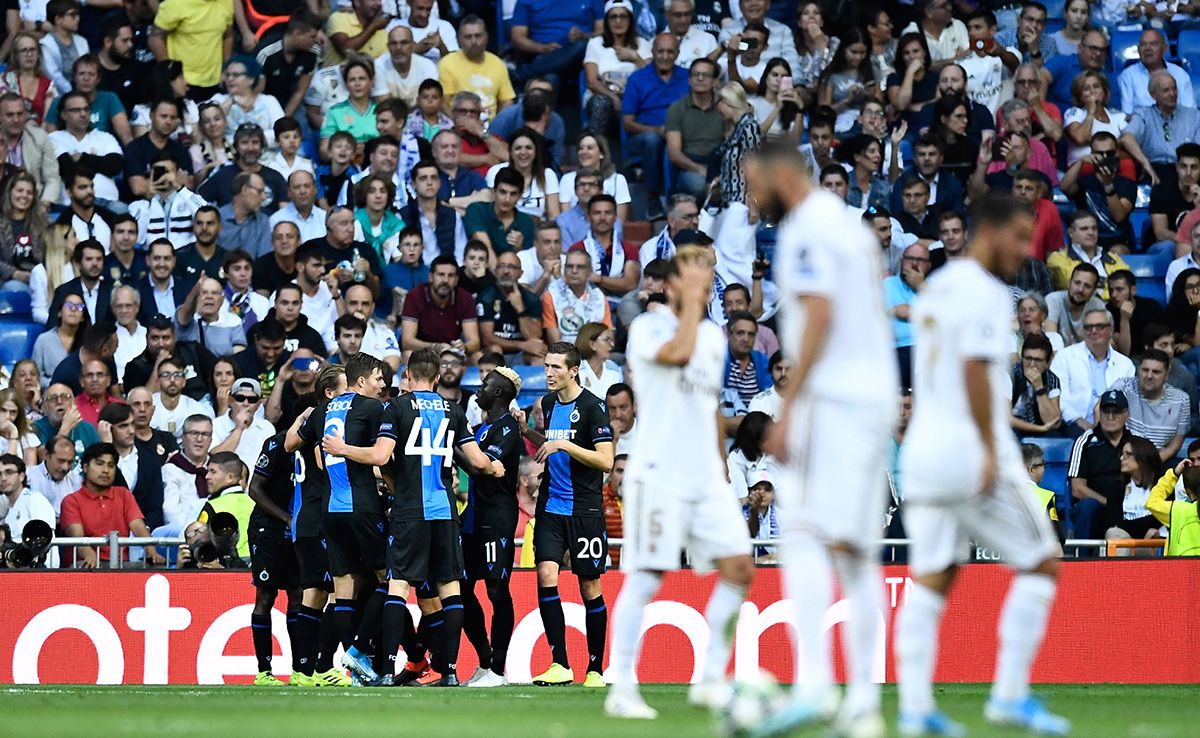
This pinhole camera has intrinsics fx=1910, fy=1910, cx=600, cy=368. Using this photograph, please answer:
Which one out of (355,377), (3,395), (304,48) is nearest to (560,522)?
(355,377)

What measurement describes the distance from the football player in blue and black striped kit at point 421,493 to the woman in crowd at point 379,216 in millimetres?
6344

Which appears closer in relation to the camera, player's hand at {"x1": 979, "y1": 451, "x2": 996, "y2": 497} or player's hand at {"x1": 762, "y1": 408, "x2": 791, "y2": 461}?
player's hand at {"x1": 762, "y1": 408, "x2": 791, "y2": 461}

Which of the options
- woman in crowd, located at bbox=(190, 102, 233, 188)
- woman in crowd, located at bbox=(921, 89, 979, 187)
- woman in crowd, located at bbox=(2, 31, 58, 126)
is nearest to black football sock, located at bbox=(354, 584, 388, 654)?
woman in crowd, located at bbox=(190, 102, 233, 188)

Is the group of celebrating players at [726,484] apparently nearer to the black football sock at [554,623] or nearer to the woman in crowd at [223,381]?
the black football sock at [554,623]

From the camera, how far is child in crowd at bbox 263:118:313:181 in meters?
20.7

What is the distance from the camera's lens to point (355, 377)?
1391 cm

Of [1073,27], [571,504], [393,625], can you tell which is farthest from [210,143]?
[1073,27]

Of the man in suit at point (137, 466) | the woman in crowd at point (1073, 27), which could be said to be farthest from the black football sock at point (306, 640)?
the woman in crowd at point (1073, 27)

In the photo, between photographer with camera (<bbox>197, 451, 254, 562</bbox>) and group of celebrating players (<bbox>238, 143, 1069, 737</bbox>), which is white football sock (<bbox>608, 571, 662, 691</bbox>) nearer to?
group of celebrating players (<bbox>238, 143, 1069, 737</bbox>)

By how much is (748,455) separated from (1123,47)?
989 centimetres

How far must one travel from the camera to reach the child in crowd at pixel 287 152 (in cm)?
2073

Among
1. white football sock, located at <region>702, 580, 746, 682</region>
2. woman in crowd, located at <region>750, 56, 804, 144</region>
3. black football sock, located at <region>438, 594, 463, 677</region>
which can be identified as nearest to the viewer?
white football sock, located at <region>702, 580, 746, 682</region>

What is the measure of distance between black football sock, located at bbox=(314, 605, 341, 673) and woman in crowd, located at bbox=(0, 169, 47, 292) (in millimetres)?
6982

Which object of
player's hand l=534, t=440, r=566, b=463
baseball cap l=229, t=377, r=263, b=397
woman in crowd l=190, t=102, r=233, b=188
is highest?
woman in crowd l=190, t=102, r=233, b=188
